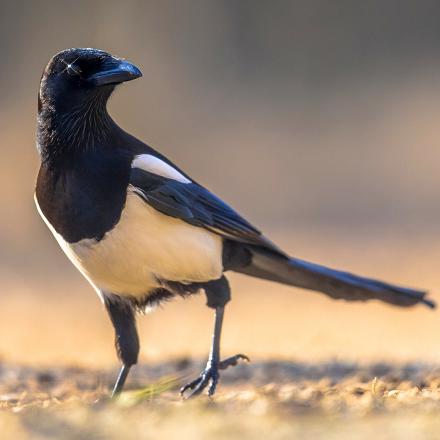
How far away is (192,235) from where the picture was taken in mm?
5074

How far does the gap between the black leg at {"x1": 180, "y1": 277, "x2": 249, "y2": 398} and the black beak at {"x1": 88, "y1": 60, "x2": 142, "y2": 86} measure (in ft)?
3.17

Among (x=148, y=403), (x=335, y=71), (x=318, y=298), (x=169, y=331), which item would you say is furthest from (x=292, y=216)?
(x=148, y=403)

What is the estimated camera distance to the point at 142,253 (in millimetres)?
4832

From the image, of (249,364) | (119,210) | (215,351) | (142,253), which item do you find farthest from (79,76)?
(249,364)

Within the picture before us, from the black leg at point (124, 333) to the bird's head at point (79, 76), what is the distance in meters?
0.86

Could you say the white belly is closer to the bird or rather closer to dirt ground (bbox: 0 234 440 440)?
the bird

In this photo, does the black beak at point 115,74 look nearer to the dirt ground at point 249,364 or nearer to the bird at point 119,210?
the bird at point 119,210

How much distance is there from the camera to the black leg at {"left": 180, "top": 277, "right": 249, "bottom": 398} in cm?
509

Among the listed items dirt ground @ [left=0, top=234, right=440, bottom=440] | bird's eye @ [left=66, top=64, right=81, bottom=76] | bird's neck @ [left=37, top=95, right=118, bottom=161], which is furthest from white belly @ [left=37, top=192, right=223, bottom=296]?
bird's eye @ [left=66, top=64, right=81, bottom=76]

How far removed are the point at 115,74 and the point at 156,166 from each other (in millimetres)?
419

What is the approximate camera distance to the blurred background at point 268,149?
9156 mm

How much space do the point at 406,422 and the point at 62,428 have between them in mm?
1024

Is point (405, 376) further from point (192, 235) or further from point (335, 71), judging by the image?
point (335, 71)

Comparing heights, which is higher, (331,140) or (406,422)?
(406,422)
